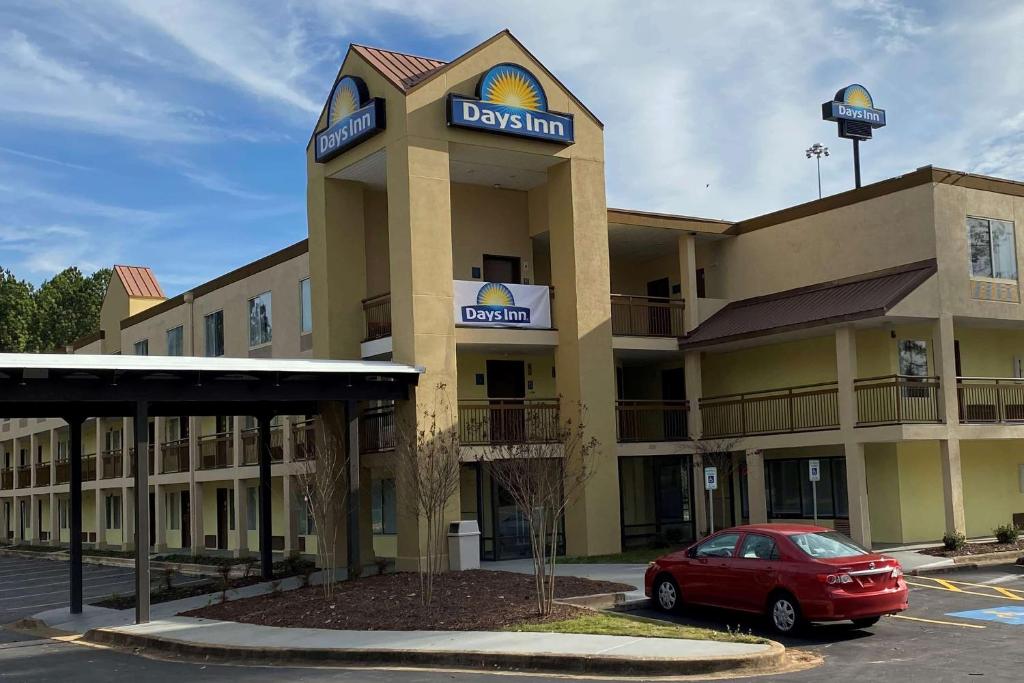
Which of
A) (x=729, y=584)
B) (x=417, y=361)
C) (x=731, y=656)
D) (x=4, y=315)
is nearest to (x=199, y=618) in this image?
(x=417, y=361)

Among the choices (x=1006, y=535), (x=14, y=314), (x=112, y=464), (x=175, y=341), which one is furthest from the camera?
(x=14, y=314)

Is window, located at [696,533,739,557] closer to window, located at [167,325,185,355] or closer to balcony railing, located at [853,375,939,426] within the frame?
balcony railing, located at [853,375,939,426]

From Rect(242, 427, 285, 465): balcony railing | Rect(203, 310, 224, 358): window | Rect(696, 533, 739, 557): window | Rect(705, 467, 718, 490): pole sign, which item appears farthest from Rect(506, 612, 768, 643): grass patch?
Rect(203, 310, 224, 358): window

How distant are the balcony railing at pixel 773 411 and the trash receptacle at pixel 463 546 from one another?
8.51 metres

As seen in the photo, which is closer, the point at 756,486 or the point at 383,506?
the point at 756,486

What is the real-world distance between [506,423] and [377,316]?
426 cm

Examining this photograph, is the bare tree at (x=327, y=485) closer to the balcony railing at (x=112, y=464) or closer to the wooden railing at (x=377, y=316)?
the wooden railing at (x=377, y=316)

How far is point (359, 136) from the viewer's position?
27.3m

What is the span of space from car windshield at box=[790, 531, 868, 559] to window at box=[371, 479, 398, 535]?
14.9 metres

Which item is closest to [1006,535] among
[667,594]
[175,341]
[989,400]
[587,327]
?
[989,400]

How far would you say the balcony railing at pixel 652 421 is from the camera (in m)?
30.5

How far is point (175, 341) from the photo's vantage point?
137ft

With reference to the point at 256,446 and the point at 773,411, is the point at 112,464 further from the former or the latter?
the point at 773,411

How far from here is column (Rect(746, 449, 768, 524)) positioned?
2859 cm
